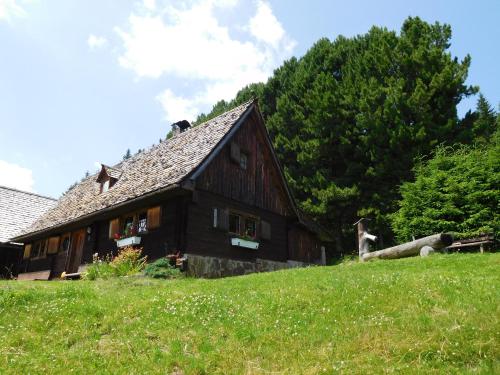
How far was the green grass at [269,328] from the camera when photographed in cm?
595

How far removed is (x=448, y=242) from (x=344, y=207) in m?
15.2

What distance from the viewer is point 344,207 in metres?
29.5

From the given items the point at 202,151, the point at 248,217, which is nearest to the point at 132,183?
the point at 202,151

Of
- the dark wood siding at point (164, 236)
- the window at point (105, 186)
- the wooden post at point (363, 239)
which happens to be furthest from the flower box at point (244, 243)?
the window at point (105, 186)

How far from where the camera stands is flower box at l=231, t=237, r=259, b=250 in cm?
1827

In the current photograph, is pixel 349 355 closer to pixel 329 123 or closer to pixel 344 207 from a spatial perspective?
pixel 344 207

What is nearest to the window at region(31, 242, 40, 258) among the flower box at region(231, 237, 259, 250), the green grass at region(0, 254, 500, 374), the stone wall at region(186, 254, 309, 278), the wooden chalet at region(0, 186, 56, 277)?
the wooden chalet at region(0, 186, 56, 277)

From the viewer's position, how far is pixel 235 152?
64.0 feet

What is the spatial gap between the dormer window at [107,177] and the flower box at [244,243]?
7730 millimetres

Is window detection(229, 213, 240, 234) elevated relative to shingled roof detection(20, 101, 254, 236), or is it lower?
lower

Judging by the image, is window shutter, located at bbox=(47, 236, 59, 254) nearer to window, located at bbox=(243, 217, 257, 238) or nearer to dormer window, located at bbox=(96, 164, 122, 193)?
dormer window, located at bbox=(96, 164, 122, 193)

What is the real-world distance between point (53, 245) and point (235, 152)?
12.3m

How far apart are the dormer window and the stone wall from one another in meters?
7.78

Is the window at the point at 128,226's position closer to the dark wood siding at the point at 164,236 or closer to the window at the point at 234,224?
the dark wood siding at the point at 164,236
